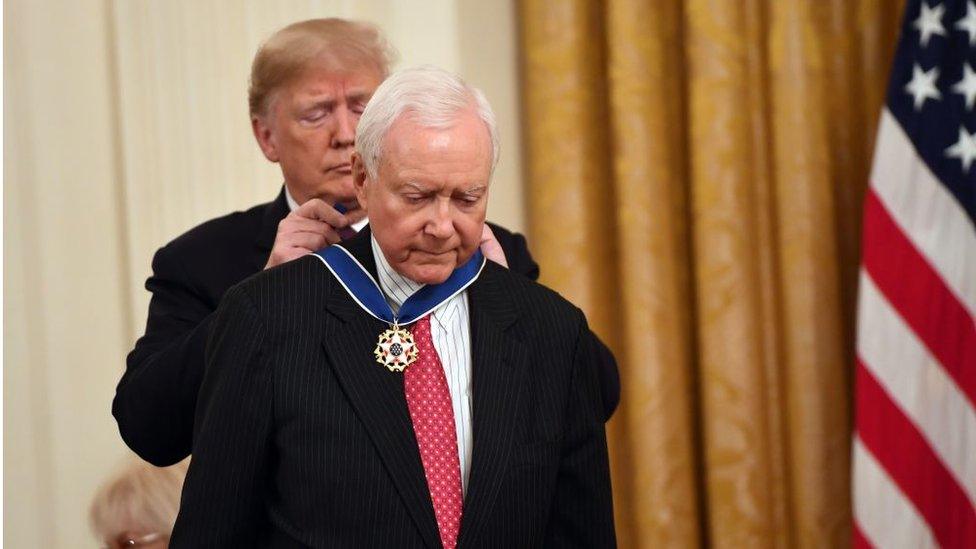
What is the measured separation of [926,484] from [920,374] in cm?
29

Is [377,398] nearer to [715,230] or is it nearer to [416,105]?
[416,105]

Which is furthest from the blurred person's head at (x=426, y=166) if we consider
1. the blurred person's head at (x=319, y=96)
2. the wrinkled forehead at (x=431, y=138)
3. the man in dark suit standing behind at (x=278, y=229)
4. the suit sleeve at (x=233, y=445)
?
the blurred person's head at (x=319, y=96)

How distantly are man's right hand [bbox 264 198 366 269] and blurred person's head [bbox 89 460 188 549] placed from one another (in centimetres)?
95

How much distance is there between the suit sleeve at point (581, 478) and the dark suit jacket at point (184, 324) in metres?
0.22

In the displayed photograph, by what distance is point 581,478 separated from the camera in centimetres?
193

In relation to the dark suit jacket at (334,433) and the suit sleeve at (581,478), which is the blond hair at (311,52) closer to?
the dark suit jacket at (334,433)

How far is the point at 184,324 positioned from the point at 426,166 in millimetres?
822

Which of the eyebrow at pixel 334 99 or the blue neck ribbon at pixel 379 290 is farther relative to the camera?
the eyebrow at pixel 334 99

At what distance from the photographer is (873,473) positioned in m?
3.33

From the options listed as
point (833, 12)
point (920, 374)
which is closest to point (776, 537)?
point (920, 374)

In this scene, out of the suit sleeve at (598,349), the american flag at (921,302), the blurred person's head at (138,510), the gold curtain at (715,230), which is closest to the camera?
the suit sleeve at (598,349)

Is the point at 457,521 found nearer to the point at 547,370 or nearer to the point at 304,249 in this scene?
the point at 547,370

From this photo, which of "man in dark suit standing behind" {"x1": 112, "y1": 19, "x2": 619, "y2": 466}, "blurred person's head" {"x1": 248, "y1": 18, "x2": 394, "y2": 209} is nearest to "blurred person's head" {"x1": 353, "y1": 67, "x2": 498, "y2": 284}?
"man in dark suit standing behind" {"x1": 112, "y1": 19, "x2": 619, "y2": 466}

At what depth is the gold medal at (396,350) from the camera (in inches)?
70.9
